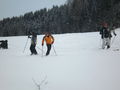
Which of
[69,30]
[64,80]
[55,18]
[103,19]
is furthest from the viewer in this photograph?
[55,18]

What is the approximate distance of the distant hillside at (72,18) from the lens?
180 feet

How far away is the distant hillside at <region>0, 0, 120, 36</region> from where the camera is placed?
180 feet

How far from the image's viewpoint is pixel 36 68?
34.2 feet

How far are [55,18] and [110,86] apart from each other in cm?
8979

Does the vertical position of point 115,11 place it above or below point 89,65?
above

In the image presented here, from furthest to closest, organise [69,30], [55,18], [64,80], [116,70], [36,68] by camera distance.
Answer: [55,18]
[69,30]
[36,68]
[116,70]
[64,80]

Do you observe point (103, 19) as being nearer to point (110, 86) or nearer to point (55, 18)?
point (55, 18)

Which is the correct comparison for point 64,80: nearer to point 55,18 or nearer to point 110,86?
point 110,86

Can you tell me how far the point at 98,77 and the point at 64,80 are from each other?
1.22 metres

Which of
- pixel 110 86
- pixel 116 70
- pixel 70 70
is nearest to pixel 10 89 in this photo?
pixel 70 70

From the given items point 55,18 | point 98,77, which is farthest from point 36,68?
point 55,18

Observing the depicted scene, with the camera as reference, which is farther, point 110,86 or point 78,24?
point 78,24

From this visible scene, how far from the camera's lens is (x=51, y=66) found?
10.8m

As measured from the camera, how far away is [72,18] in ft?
257
